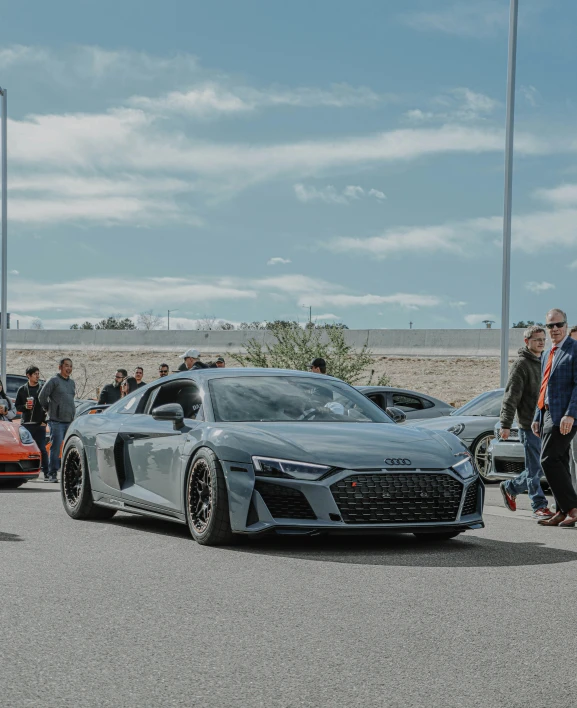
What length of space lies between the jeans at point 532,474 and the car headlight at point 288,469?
354 centimetres

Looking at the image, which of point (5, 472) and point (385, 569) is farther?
point (5, 472)

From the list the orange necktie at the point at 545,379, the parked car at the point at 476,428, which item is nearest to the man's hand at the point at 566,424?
the orange necktie at the point at 545,379

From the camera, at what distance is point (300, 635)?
542cm

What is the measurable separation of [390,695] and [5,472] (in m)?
11.2

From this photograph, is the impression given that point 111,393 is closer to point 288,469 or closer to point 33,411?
point 33,411

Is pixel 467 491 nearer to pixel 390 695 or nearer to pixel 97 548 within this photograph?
pixel 97 548

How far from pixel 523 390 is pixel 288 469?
385 centimetres

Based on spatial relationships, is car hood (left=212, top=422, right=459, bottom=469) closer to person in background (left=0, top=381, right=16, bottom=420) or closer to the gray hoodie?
the gray hoodie

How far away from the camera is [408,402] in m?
19.9

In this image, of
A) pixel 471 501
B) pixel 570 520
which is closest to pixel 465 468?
pixel 471 501

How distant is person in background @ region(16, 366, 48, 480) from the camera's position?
17.8 meters

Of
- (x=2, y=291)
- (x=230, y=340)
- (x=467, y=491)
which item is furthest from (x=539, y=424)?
(x=230, y=340)

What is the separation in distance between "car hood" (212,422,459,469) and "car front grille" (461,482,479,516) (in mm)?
306

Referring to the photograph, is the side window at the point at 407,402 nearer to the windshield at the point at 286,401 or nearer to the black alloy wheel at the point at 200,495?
the windshield at the point at 286,401
